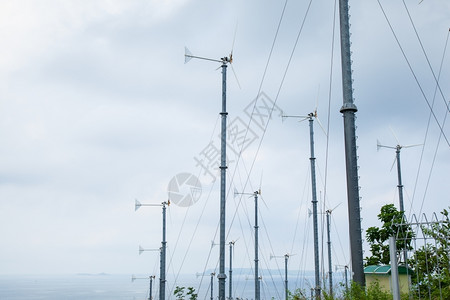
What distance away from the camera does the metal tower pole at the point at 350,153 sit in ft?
40.2

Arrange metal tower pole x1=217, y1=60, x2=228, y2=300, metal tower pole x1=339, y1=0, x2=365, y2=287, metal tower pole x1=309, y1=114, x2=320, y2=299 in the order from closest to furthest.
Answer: metal tower pole x1=339, y1=0, x2=365, y2=287
metal tower pole x1=217, y1=60, x2=228, y2=300
metal tower pole x1=309, y1=114, x2=320, y2=299

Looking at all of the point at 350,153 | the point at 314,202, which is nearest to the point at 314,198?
the point at 314,202

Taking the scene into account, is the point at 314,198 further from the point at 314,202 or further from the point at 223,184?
the point at 223,184

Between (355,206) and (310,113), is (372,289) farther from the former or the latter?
(310,113)

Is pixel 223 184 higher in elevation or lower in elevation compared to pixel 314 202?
lower

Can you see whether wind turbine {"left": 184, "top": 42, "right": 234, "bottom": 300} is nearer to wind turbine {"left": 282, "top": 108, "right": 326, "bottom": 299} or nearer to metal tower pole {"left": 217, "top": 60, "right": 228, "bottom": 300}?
metal tower pole {"left": 217, "top": 60, "right": 228, "bottom": 300}

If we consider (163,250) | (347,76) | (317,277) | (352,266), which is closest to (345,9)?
(347,76)

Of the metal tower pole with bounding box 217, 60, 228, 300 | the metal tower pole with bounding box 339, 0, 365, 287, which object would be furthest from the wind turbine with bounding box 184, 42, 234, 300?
the metal tower pole with bounding box 339, 0, 365, 287

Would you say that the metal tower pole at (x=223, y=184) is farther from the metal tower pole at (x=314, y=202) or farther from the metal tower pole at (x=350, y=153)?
the metal tower pole at (x=314, y=202)

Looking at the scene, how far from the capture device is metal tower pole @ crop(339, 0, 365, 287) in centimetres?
1225

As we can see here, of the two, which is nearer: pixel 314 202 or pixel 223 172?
pixel 223 172

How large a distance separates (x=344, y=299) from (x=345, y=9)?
8818 mm

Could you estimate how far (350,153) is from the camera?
12.7m

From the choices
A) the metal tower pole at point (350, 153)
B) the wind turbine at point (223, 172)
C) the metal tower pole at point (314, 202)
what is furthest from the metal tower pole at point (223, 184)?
the metal tower pole at point (314, 202)
